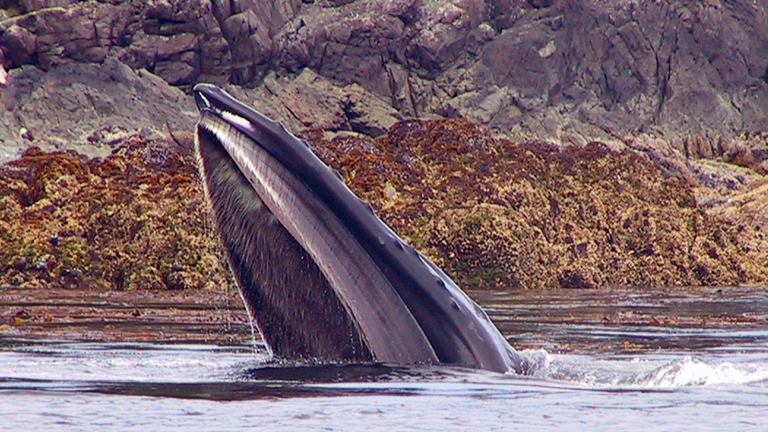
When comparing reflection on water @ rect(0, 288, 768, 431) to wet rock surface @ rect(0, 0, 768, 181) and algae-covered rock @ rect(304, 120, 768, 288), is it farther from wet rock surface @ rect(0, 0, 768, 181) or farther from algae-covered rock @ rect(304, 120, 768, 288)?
wet rock surface @ rect(0, 0, 768, 181)

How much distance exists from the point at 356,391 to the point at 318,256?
650 mm

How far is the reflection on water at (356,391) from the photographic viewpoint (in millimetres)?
5109

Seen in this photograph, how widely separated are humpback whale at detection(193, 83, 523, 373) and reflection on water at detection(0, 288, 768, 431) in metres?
0.16

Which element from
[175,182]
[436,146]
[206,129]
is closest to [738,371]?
[206,129]

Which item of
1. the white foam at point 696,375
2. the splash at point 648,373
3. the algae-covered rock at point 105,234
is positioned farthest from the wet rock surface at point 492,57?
the white foam at point 696,375

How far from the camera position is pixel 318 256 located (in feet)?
19.9

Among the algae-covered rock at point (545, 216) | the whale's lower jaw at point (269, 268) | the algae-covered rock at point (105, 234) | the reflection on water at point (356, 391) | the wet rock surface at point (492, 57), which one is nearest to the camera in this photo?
the reflection on water at point (356, 391)

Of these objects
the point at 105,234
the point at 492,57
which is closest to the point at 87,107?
the point at 492,57

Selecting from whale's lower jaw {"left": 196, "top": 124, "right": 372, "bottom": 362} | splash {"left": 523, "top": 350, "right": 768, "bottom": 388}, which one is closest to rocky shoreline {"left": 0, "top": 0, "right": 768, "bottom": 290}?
splash {"left": 523, "top": 350, "right": 768, "bottom": 388}

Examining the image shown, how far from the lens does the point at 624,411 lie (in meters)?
5.56

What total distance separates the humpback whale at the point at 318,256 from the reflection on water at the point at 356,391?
16 centimetres

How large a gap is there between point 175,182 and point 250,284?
19563 mm

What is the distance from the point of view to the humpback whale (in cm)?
609

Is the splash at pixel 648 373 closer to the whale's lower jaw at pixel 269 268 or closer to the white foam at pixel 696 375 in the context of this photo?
the white foam at pixel 696 375
